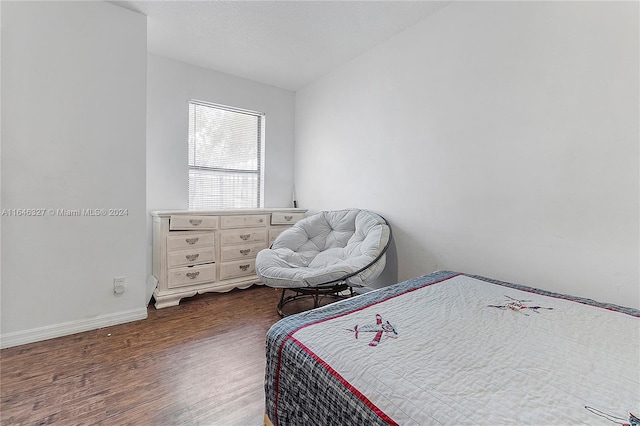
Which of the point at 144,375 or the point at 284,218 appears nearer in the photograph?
the point at 144,375

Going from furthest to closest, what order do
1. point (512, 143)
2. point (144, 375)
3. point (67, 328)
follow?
point (67, 328) → point (512, 143) → point (144, 375)

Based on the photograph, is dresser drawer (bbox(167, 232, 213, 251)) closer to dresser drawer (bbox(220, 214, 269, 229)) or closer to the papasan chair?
dresser drawer (bbox(220, 214, 269, 229))

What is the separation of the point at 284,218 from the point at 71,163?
79.2 inches

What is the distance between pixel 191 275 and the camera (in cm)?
280

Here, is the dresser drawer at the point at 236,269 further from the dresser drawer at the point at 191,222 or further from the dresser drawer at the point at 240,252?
the dresser drawer at the point at 191,222

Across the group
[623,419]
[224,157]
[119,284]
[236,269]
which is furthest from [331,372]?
[224,157]

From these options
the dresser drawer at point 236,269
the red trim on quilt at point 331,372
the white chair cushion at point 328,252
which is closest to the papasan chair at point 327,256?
the white chair cushion at point 328,252

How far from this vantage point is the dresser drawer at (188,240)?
8.89 feet

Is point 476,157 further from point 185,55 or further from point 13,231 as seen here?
point 13,231

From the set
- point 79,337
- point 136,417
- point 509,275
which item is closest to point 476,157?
point 509,275

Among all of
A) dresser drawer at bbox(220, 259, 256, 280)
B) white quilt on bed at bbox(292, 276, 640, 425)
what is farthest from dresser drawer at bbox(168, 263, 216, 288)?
white quilt on bed at bbox(292, 276, 640, 425)

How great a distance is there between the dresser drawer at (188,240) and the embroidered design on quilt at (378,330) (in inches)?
87.4

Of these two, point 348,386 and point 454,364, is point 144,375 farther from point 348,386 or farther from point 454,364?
point 454,364

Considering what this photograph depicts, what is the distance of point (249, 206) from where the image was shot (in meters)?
3.78
